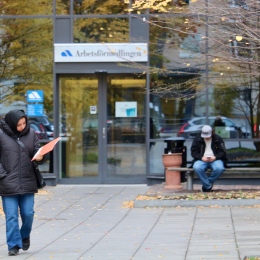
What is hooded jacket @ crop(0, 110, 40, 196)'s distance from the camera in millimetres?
9391

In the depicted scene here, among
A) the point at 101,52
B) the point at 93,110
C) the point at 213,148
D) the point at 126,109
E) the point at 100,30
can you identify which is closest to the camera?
the point at 213,148

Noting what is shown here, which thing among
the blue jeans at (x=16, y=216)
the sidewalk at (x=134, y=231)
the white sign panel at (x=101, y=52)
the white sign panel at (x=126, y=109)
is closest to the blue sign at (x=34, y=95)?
the white sign panel at (x=101, y=52)

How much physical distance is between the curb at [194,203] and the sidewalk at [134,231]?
4.7 inches

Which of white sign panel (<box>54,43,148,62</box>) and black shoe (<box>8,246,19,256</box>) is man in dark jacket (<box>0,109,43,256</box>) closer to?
black shoe (<box>8,246,19,256</box>)

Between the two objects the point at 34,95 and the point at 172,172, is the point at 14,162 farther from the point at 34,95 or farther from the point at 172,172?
the point at 34,95

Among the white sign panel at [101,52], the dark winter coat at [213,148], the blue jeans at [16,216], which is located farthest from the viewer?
the white sign panel at [101,52]

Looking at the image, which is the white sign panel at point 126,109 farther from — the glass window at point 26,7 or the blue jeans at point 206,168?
the blue jeans at point 206,168

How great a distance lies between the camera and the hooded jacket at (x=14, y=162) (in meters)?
9.39

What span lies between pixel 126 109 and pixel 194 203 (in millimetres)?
5016

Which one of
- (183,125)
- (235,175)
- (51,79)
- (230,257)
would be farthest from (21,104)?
(230,257)

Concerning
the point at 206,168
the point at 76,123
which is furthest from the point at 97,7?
the point at 206,168

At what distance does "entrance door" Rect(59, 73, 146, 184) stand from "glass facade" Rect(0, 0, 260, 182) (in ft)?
0.08

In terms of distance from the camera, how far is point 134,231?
11.5 m

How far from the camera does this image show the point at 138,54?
706 inches
